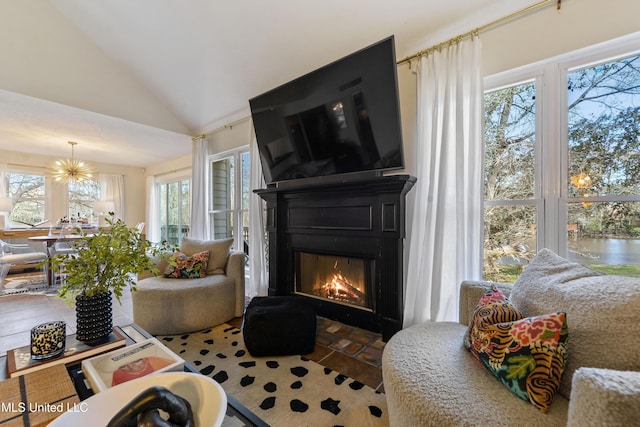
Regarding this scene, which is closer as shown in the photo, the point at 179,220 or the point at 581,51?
the point at 581,51

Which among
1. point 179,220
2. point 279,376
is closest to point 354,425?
point 279,376

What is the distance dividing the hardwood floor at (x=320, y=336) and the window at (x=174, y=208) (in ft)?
8.21

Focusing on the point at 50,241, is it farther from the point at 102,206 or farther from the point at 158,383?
the point at 158,383

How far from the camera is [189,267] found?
8.54 feet

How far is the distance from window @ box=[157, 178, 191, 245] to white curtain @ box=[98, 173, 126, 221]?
84 centimetres

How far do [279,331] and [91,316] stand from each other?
3.37 ft

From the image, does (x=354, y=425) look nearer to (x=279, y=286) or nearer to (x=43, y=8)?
(x=279, y=286)

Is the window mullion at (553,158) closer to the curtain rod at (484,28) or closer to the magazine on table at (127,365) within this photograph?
the curtain rod at (484,28)

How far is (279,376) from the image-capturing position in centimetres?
161

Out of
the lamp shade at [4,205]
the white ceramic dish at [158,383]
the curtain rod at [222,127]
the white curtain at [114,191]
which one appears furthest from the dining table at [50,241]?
the white ceramic dish at [158,383]

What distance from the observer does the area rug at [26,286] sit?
11.6ft

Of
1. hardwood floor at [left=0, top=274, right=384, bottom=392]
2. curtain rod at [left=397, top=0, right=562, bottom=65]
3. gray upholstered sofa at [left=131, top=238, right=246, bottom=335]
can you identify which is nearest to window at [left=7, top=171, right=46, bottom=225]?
hardwood floor at [left=0, top=274, right=384, bottom=392]

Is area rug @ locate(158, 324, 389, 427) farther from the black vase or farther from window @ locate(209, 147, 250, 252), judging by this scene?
window @ locate(209, 147, 250, 252)

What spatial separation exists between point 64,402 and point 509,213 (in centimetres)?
245
